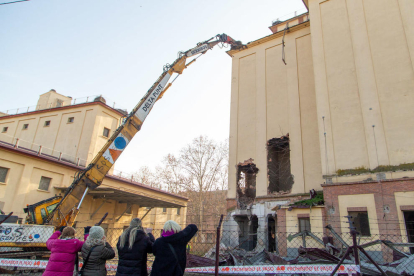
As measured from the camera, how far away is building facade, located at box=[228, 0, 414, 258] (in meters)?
13.7

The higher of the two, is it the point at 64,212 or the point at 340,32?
the point at 340,32

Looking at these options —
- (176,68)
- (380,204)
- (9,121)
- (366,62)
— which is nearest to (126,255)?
(176,68)

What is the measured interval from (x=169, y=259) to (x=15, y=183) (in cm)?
1902

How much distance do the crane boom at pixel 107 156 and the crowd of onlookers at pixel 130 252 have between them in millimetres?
6981

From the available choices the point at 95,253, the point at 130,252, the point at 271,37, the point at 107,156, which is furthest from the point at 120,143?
the point at 271,37

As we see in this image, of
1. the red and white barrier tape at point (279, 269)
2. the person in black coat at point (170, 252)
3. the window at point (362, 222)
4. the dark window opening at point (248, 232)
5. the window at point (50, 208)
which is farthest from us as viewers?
the dark window opening at point (248, 232)

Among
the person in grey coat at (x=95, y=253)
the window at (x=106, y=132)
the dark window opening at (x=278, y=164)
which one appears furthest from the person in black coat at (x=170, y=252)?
the window at (x=106, y=132)

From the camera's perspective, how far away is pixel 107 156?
11.4 m

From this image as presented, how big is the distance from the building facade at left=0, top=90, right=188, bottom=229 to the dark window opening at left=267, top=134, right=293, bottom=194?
30.0ft

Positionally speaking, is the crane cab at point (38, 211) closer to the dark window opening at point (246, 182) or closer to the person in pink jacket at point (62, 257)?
the person in pink jacket at point (62, 257)

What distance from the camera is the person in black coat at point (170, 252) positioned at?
12.6 ft

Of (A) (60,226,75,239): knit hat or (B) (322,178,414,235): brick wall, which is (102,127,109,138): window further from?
(A) (60,226,75,239): knit hat

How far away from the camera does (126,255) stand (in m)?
4.00

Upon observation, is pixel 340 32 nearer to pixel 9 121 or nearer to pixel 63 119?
pixel 63 119
